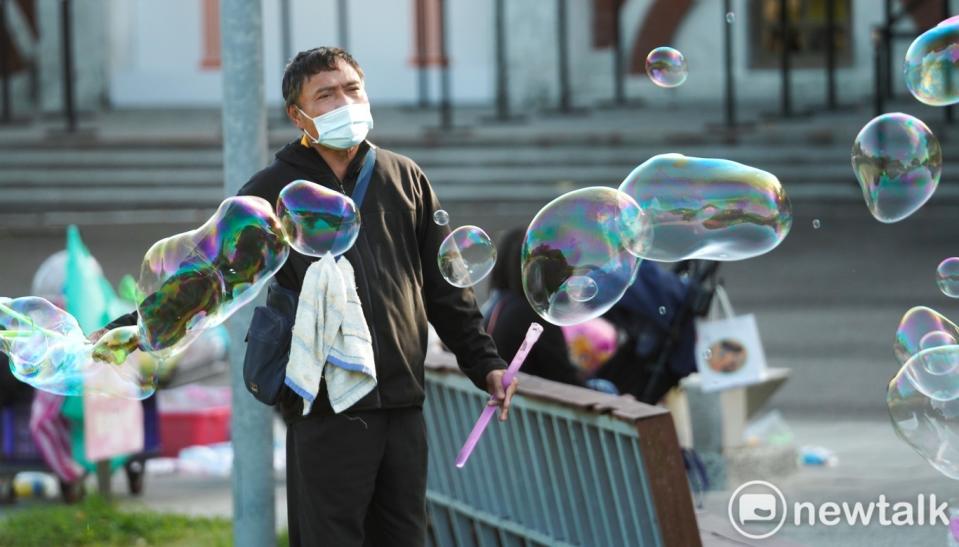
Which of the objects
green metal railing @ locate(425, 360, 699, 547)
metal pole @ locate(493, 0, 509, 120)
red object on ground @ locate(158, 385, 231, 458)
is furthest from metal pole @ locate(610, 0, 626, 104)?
green metal railing @ locate(425, 360, 699, 547)

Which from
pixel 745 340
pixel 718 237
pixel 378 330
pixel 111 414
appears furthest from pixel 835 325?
pixel 378 330

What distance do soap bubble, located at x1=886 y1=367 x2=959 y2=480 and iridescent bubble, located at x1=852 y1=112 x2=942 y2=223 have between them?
483 millimetres

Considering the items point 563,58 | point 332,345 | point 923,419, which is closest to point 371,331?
point 332,345

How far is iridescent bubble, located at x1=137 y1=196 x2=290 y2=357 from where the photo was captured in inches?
154

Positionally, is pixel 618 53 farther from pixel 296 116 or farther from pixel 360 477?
pixel 360 477

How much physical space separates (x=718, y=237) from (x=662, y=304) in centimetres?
164

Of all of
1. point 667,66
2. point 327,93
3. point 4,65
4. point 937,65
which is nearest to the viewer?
point 327,93

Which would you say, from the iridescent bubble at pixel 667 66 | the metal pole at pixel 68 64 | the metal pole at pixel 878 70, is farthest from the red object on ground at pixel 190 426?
the metal pole at pixel 68 64

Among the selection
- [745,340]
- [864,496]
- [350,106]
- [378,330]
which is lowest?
[864,496]

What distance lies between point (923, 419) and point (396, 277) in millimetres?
1558

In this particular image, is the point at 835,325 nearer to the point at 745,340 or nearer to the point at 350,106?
the point at 745,340

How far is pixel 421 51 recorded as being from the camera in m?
16.7

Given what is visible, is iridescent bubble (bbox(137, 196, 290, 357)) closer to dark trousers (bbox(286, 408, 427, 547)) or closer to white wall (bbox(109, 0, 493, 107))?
dark trousers (bbox(286, 408, 427, 547))

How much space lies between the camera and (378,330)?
149 inches
